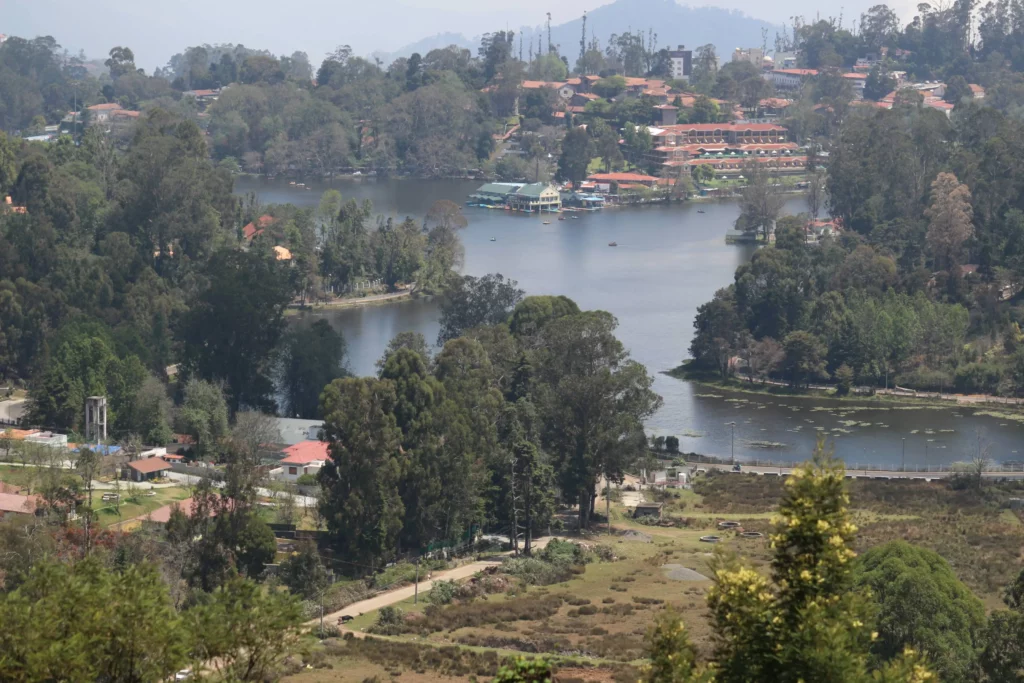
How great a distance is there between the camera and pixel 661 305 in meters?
43.6

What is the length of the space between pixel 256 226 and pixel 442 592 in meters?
30.7

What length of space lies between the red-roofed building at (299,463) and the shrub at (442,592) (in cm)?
594

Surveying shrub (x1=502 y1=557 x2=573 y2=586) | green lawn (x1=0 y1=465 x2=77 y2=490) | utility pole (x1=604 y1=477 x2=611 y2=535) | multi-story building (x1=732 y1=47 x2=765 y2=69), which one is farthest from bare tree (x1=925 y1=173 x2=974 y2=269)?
multi-story building (x1=732 y1=47 x2=765 y2=69)

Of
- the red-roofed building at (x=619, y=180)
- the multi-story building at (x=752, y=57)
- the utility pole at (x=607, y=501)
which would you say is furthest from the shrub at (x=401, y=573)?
the multi-story building at (x=752, y=57)

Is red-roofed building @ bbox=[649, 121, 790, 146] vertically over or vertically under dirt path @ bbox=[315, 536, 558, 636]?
over

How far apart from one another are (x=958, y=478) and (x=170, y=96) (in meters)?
69.7

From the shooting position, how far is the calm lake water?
102 ft

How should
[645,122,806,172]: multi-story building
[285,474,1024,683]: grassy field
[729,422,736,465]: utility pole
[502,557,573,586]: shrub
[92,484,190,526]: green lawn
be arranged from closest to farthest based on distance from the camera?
1. [285,474,1024,683]: grassy field
2. [502,557,573,586]: shrub
3. [92,484,190,526]: green lawn
4. [729,422,736,465]: utility pole
5. [645,122,806,172]: multi-story building

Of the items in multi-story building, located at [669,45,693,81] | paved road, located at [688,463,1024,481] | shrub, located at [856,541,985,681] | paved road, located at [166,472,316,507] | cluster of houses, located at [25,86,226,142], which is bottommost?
paved road, located at [688,463,1024,481]

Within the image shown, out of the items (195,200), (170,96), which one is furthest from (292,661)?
(170,96)

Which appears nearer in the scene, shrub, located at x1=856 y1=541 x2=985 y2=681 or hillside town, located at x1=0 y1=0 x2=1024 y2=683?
hillside town, located at x1=0 y1=0 x2=1024 y2=683

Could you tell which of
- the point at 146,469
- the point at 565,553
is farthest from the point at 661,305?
the point at 565,553

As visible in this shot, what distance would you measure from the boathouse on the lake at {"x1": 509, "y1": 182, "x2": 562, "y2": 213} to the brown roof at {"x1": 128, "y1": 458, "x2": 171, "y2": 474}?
38.3 metres

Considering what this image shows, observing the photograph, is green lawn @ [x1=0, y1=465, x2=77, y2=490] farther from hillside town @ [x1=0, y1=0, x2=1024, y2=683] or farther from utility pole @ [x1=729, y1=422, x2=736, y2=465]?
utility pole @ [x1=729, y1=422, x2=736, y2=465]
